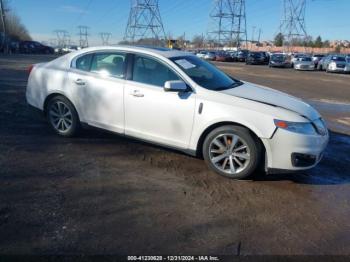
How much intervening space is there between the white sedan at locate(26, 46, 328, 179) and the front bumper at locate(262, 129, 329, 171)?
0.01m

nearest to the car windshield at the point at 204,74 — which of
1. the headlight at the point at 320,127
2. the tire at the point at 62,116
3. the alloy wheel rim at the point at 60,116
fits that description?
the headlight at the point at 320,127

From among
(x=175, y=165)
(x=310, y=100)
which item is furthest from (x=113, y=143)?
(x=310, y=100)

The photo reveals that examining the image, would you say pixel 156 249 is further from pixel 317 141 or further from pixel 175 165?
pixel 317 141

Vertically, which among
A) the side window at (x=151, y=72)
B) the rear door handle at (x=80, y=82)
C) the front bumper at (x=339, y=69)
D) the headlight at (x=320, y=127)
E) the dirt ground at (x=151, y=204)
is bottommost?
the dirt ground at (x=151, y=204)

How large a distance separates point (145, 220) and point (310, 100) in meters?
11.1

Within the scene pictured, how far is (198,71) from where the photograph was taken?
5.50 meters

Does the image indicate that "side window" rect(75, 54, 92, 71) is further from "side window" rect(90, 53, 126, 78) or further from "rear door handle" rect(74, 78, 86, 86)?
"rear door handle" rect(74, 78, 86, 86)

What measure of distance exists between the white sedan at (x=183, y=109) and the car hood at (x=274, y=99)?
0.06ft

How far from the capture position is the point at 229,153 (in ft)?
15.9

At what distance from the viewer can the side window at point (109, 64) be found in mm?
5578

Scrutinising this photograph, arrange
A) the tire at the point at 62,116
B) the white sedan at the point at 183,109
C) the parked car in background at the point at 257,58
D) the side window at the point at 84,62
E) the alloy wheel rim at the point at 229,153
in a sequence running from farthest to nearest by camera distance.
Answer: the parked car in background at the point at 257,58 < the tire at the point at 62,116 < the side window at the point at 84,62 < the alloy wheel rim at the point at 229,153 < the white sedan at the point at 183,109

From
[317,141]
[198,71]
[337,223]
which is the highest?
[198,71]

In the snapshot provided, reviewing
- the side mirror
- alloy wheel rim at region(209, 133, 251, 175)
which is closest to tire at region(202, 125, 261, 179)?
alloy wheel rim at region(209, 133, 251, 175)

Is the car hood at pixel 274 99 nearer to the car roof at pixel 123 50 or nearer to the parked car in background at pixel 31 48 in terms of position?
the car roof at pixel 123 50
